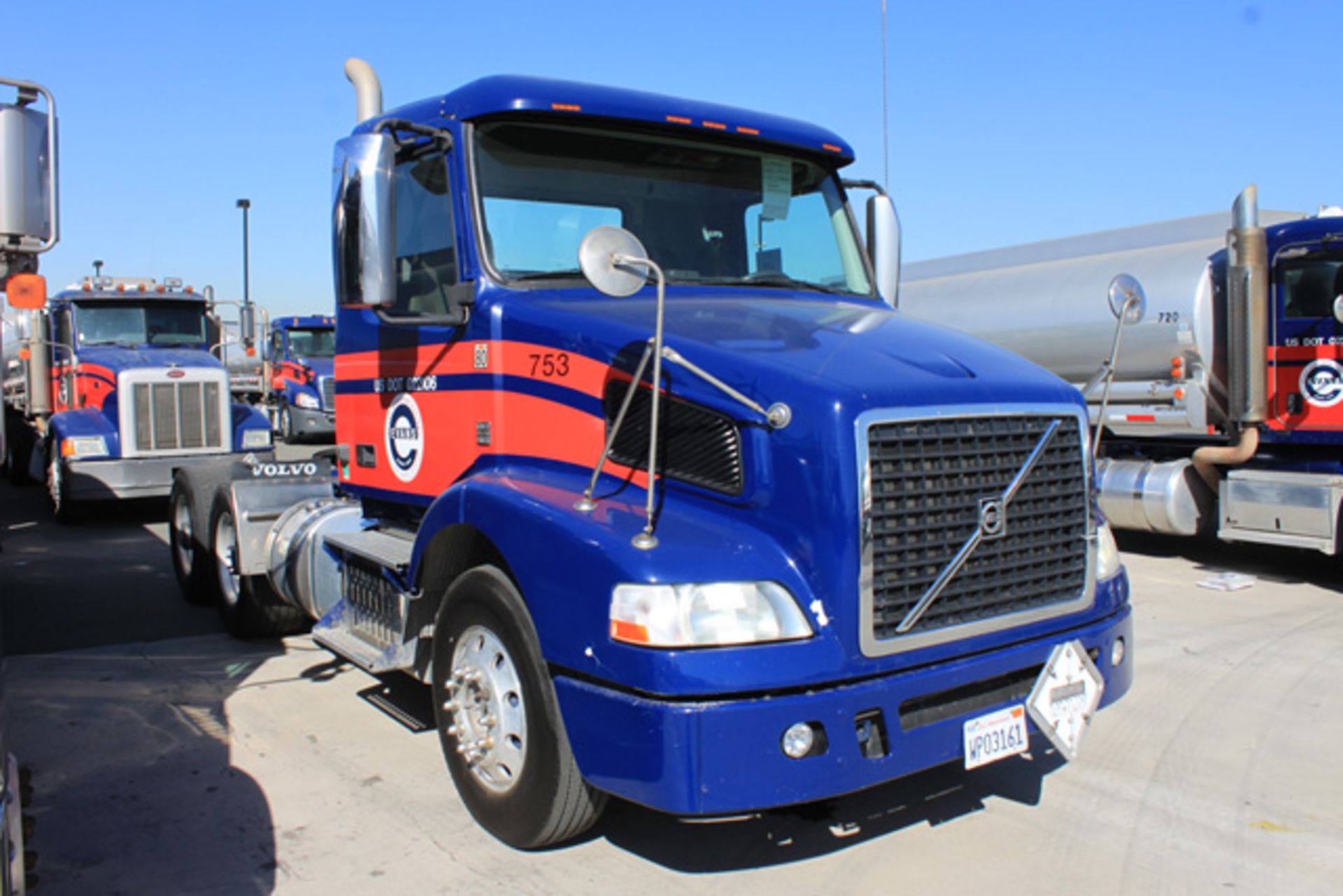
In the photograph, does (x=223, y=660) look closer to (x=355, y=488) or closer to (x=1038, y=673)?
(x=355, y=488)

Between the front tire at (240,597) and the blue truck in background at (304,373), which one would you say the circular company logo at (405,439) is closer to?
the front tire at (240,597)

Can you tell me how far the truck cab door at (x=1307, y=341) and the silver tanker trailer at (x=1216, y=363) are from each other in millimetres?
10

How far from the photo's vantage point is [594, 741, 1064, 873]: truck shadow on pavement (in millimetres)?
3826

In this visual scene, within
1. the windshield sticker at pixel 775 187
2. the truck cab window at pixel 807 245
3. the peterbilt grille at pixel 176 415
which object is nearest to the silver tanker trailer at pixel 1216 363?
the truck cab window at pixel 807 245

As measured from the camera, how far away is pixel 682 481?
3.64 metres

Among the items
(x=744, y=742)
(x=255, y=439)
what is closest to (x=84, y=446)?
(x=255, y=439)

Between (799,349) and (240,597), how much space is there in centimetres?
453

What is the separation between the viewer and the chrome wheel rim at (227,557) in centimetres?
689

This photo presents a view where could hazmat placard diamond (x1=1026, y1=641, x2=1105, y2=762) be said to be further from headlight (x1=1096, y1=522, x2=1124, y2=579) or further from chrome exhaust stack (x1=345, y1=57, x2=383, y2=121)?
chrome exhaust stack (x1=345, y1=57, x2=383, y2=121)

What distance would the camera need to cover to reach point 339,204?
453 centimetres

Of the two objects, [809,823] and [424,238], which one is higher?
[424,238]

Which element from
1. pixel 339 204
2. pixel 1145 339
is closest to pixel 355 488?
pixel 339 204

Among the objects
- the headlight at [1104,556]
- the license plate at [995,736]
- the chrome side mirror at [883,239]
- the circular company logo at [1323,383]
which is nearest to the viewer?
the license plate at [995,736]

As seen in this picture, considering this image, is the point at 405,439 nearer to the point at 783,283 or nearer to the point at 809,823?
the point at 783,283
